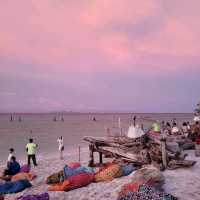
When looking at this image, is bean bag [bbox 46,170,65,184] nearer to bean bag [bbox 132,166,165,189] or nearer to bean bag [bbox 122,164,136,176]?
bean bag [bbox 122,164,136,176]

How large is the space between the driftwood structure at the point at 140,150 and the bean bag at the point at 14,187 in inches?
191

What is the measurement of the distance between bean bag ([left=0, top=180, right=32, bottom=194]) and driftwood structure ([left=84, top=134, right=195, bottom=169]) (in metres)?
4.85

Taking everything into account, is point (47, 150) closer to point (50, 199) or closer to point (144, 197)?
point (50, 199)

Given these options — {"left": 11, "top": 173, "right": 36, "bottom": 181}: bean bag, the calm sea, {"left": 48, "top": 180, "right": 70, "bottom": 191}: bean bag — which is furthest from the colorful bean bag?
the calm sea

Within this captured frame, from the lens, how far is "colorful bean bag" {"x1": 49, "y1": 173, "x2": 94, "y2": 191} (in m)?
11.5

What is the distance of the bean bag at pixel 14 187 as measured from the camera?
39.0ft

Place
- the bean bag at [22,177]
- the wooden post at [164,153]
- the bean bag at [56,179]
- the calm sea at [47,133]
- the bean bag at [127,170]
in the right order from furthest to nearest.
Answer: the calm sea at [47,133], the bean bag at [22,177], the wooden post at [164,153], the bean bag at [56,179], the bean bag at [127,170]

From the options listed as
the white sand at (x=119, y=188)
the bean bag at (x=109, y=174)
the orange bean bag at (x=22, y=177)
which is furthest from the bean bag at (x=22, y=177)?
the bean bag at (x=109, y=174)

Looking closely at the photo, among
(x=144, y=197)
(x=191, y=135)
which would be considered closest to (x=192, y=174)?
(x=144, y=197)

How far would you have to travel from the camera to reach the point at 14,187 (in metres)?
12.0

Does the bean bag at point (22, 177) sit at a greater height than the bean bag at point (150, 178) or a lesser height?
lesser

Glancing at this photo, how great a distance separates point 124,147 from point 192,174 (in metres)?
4.08

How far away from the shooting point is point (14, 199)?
10977mm

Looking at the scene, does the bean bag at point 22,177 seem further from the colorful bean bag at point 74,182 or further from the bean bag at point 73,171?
the colorful bean bag at point 74,182
